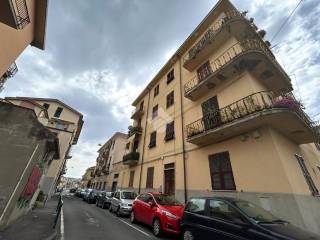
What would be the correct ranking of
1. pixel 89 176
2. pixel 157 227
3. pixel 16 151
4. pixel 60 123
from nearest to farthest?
pixel 16 151
pixel 157 227
pixel 60 123
pixel 89 176

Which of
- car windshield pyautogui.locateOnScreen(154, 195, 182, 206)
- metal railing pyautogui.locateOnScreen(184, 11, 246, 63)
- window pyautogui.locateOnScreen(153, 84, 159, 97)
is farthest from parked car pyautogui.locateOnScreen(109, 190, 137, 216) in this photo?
metal railing pyautogui.locateOnScreen(184, 11, 246, 63)

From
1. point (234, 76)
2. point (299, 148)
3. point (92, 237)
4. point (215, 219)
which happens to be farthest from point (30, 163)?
point (299, 148)

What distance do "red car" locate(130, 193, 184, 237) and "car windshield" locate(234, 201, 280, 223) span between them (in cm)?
286

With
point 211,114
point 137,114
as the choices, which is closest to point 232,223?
point 211,114

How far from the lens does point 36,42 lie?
11.2 metres

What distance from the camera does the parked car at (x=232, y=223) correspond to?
383cm

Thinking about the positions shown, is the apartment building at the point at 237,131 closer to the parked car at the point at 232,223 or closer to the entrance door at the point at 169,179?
the entrance door at the point at 169,179

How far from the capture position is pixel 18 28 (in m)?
6.04

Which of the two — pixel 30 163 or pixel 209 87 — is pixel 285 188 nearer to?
pixel 209 87

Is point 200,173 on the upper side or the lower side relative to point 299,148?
lower

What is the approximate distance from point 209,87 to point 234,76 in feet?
6.00

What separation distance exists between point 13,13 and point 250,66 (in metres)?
10.4

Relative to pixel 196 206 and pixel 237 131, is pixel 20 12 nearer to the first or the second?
pixel 196 206

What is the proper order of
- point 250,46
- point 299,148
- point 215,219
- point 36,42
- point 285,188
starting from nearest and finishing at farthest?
point 215,219 → point 285,188 → point 250,46 → point 299,148 → point 36,42
